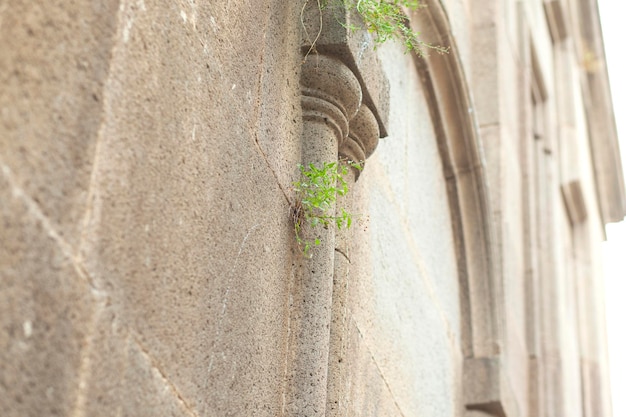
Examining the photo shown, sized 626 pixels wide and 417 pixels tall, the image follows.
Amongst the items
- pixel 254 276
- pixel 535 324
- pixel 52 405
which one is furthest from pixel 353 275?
pixel 535 324

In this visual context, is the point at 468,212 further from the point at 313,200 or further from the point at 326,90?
the point at 313,200

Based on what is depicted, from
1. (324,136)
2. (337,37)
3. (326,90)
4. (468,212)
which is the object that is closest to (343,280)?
(324,136)

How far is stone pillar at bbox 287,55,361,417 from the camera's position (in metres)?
2.59

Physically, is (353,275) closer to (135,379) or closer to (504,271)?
(135,379)

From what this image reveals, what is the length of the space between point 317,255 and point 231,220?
→ 0.43m

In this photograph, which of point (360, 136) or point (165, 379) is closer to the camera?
point (165, 379)

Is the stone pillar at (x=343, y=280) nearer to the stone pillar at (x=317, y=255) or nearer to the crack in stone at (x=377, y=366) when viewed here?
the stone pillar at (x=317, y=255)

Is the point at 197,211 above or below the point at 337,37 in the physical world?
below

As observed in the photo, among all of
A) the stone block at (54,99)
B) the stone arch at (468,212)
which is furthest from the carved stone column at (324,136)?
the stone arch at (468,212)

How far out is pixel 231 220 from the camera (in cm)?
232

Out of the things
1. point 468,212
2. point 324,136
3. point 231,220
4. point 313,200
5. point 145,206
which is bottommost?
point 145,206

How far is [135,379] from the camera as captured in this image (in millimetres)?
1854

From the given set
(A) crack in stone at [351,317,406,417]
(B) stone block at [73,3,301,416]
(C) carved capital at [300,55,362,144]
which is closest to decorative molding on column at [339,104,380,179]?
(C) carved capital at [300,55,362,144]

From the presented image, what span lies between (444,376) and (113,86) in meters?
3.29
